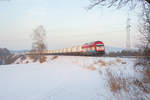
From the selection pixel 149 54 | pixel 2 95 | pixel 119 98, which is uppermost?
pixel 149 54

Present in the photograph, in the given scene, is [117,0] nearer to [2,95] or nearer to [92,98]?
[92,98]

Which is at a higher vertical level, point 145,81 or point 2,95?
point 145,81

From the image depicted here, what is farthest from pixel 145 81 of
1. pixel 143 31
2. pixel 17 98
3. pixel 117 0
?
pixel 17 98

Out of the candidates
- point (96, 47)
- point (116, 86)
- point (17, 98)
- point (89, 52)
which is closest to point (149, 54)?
point (116, 86)

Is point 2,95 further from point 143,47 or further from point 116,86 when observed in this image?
point 143,47

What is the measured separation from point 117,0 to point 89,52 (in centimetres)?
1860

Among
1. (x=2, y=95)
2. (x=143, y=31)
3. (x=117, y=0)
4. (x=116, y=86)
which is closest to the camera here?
(x=116, y=86)

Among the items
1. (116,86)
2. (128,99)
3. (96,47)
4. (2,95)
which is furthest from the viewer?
(96,47)

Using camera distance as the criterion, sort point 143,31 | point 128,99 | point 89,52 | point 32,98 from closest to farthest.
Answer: point 128,99, point 32,98, point 143,31, point 89,52

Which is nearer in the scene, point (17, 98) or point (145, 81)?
Result: point (145, 81)

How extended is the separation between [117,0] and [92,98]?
12.8ft

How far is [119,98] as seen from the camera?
3715 mm

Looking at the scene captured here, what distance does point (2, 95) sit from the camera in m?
5.50

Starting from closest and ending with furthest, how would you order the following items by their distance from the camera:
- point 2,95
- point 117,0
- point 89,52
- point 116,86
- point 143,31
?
point 116,86 < point 117,0 < point 2,95 < point 143,31 < point 89,52
